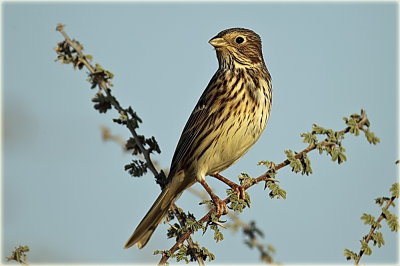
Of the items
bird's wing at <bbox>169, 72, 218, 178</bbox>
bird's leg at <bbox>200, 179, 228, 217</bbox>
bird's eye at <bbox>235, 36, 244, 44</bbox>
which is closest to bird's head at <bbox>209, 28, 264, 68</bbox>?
bird's eye at <bbox>235, 36, 244, 44</bbox>

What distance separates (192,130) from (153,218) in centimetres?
99

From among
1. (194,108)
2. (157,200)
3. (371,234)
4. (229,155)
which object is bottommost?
(371,234)

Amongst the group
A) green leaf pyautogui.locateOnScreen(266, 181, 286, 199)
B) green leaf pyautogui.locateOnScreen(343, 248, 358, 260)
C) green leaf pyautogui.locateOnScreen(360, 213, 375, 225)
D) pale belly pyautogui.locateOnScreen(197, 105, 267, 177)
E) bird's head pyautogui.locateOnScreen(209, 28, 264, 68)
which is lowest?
green leaf pyautogui.locateOnScreen(343, 248, 358, 260)

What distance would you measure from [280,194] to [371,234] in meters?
0.64

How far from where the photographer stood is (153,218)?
5766 millimetres

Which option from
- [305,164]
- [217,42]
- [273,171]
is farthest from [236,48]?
[305,164]

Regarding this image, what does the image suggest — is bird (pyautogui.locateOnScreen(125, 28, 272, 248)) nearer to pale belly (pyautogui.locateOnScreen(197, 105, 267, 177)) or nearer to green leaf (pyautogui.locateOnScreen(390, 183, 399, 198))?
pale belly (pyautogui.locateOnScreen(197, 105, 267, 177))

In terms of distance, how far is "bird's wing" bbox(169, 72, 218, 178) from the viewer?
19.8 ft

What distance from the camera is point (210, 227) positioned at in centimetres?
383

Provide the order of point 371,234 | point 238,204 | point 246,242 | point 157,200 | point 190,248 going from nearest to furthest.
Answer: point 371,234, point 190,248, point 238,204, point 246,242, point 157,200

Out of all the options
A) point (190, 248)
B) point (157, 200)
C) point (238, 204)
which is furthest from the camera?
point (157, 200)

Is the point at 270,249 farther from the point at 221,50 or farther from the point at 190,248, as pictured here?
the point at 221,50

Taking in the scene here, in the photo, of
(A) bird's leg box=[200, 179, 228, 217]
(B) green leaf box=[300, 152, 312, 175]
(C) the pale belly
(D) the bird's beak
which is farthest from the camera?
(D) the bird's beak

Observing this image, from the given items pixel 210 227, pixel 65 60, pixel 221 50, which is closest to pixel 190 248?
pixel 210 227
